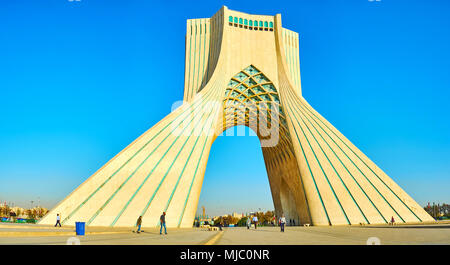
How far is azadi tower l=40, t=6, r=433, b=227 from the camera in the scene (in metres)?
17.1

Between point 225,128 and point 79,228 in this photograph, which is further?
point 225,128

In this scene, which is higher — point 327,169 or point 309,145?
point 309,145

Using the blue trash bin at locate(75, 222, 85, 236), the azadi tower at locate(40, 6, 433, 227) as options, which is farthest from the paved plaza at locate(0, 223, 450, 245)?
the azadi tower at locate(40, 6, 433, 227)

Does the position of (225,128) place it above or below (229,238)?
above

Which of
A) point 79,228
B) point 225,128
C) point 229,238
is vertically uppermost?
point 225,128

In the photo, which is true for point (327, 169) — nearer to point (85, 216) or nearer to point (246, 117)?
point (246, 117)

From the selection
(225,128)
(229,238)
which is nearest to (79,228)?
(229,238)

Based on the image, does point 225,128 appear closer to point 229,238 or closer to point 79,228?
point 79,228

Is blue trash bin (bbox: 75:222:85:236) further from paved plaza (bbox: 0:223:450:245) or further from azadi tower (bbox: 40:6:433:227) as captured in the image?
azadi tower (bbox: 40:6:433:227)

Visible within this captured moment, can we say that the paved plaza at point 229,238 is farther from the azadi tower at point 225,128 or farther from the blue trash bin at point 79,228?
the azadi tower at point 225,128

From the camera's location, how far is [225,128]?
32.6 metres

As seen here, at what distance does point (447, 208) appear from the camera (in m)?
102
